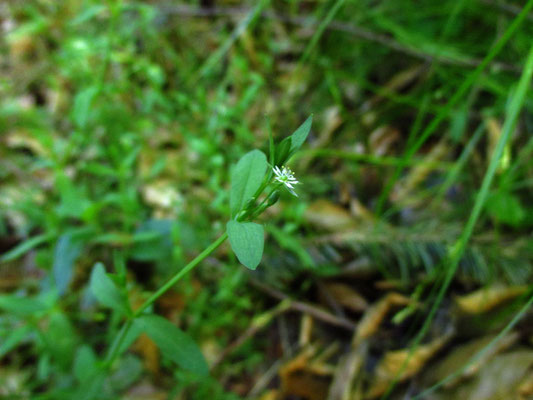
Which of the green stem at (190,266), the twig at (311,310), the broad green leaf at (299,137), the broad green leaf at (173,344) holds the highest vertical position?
the broad green leaf at (299,137)

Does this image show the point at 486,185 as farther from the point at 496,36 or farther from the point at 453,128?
the point at 496,36

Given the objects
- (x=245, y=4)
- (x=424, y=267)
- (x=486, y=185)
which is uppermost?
(x=245, y=4)

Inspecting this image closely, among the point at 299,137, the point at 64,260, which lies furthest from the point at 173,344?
the point at 64,260

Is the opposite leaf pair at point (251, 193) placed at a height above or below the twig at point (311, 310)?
above

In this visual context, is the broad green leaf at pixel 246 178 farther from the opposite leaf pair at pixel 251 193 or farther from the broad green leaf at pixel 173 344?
the broad green leaf at pixel 173 344

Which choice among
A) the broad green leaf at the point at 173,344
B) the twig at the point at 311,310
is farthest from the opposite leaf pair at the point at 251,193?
the twig at the point at 311,310

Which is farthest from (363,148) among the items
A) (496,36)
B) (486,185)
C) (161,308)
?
(161,308)

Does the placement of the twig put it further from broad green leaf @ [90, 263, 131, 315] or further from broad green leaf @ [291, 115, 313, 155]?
broad green leaf @ [291, 115, 313, 155]
